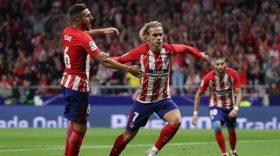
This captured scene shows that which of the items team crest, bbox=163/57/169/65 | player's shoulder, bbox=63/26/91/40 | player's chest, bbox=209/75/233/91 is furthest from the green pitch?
player's shoulder, bbox=63/26/91/40

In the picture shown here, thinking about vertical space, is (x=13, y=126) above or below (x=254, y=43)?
below

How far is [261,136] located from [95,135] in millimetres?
4723

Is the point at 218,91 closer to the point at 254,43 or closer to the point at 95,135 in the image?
the point at 95,135

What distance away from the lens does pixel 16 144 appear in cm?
1861

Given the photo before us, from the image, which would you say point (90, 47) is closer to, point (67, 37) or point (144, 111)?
point (67, 37)

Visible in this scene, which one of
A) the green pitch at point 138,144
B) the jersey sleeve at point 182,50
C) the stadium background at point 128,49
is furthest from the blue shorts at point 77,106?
the stadium background at point 128,49

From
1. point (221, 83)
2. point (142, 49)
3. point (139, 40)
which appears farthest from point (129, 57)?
point (139, 40)

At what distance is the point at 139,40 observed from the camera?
29766 mm

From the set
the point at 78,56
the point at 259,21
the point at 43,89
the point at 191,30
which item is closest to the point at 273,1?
the point at 259,21

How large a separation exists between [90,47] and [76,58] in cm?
47

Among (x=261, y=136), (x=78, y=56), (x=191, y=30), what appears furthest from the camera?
(x=191, y=30)

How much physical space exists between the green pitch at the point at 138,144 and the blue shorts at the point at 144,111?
126 inches

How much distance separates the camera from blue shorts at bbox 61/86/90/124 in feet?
37.7

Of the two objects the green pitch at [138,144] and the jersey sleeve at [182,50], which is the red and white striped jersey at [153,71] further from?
the green pitch at [138,144]
